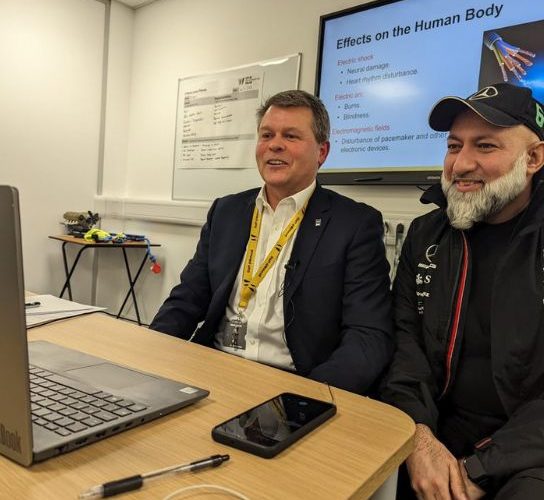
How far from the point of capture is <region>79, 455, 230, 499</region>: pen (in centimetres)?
52

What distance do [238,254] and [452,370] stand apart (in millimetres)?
775

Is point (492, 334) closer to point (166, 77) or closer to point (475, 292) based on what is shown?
point (475, 292)

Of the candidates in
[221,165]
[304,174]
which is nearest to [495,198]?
[304,174]

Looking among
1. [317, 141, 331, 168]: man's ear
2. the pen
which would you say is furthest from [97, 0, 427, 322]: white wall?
the pen

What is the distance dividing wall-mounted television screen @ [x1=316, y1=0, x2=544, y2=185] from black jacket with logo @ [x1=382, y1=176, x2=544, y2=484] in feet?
A: 2.99

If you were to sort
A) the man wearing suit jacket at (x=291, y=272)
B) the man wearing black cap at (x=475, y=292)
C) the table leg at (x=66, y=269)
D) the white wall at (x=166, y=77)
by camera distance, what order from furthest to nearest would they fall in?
the table leg at (x=66, y=269) → the white wall at (x=166, y=77) → the man wearing suit jacket at (x=291, y=272) → the man wearing black cap at (x=475, y=292)

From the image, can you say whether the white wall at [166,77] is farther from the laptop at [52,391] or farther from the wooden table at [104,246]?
the laptop at [52,391]

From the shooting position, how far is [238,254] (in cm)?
166

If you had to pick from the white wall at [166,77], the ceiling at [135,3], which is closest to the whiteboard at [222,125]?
the white wall at [166,77]

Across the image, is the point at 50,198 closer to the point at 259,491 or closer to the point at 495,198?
the point at 495,198

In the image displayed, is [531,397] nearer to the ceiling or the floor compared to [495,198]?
nearer to the floor

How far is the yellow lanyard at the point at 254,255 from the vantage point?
1599 millimetres

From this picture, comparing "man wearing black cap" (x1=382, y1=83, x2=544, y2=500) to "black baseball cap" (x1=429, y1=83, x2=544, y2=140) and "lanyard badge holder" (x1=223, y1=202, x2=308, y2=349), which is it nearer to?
"black baseball cap" (x1=429, y1=83, x2=544, y2=140)

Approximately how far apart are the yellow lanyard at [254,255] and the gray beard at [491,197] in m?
0.52
